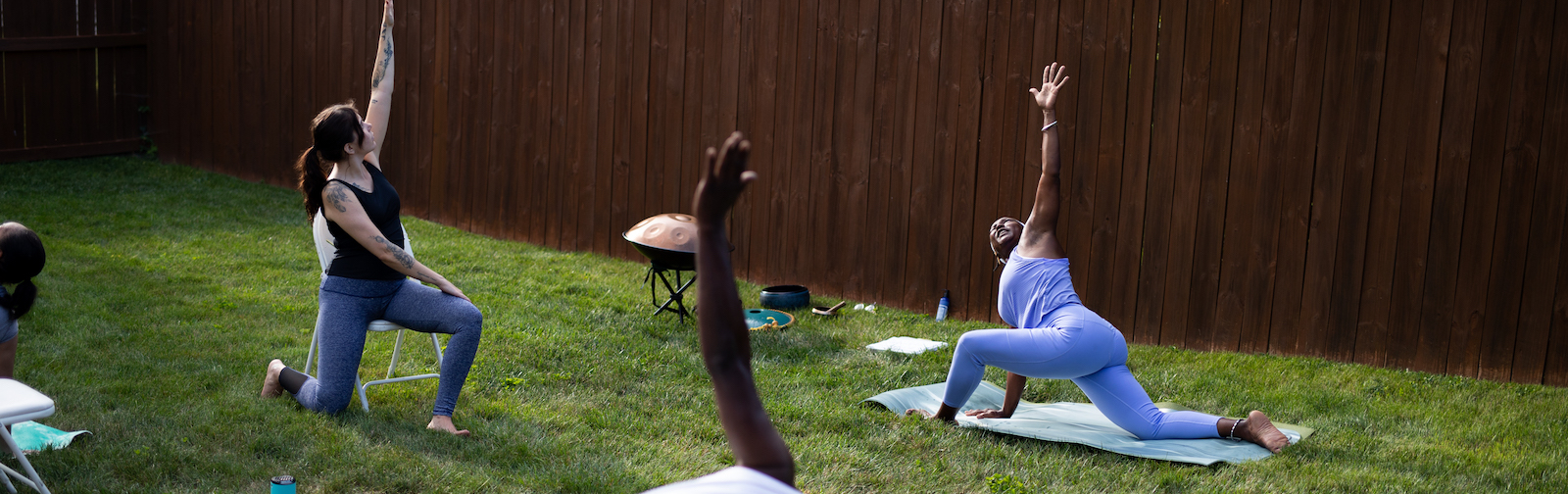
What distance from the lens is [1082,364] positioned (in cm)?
457

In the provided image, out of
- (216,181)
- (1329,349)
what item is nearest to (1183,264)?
(1329,349)

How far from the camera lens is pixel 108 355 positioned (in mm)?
5316

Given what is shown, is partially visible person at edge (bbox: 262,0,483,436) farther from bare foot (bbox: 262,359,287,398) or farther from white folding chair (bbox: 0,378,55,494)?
white folding chair (bbox: 0,378,55,494)

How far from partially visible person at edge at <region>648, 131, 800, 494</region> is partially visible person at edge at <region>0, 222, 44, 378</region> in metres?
2.97

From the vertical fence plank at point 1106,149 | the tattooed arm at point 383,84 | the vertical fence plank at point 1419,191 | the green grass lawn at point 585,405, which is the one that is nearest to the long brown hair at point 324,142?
the tattooed arm at point 383,84

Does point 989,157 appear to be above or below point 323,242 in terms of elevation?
above

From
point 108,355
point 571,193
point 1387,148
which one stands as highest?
point 1387,148

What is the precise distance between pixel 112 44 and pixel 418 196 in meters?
3.59

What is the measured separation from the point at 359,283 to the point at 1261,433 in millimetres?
3570

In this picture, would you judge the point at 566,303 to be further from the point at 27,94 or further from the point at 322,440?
the point at 27,94

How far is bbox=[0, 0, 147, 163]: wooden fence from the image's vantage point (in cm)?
992

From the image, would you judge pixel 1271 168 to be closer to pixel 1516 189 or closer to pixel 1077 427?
pixel 1516 189

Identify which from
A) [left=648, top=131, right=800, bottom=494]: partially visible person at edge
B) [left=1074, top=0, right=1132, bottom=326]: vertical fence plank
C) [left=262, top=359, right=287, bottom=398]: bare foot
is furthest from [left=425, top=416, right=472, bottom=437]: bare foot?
[left=1074, top=0, right=1132, bottom=326]: vertical fence plank

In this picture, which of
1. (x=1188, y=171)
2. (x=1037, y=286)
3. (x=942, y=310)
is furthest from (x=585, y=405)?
(x=1188, y=171)
